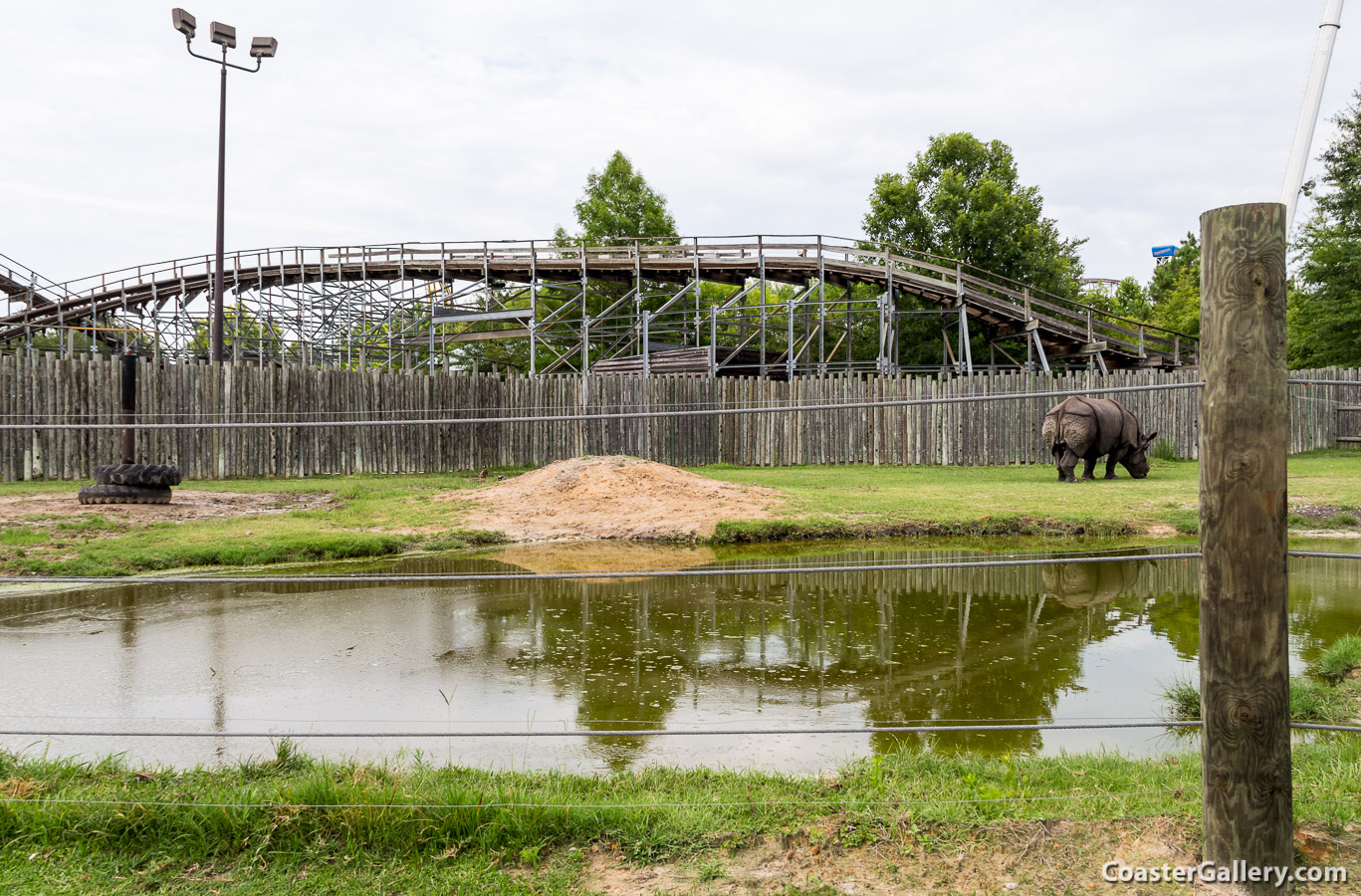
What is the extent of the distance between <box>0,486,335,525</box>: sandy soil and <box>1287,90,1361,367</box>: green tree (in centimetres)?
3073

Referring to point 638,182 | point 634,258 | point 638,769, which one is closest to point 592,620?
point 638,769

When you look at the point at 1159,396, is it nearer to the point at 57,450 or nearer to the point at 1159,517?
the point at 1159,517

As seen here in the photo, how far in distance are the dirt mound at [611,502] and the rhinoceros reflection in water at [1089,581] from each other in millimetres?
3804

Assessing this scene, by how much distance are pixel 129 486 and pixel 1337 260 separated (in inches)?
1312

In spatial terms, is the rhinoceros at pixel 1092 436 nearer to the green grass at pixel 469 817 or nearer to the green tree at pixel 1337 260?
the green grass at pixel 469 817

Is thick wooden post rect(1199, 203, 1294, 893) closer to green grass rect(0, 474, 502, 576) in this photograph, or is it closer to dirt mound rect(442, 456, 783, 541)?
dirt mound rect(442, 456, 783, 541)

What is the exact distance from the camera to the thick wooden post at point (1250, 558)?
7.89 ft

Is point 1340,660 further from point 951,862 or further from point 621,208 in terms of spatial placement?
point 621,208

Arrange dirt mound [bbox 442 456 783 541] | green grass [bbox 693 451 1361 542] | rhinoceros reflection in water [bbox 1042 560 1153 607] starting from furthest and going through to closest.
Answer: dirt mound [bbox 442 456 783 541]
green grass [bbox 693 451 1361 542]
rhinoceros reflection in water [bbox 1042 560 1153 607]

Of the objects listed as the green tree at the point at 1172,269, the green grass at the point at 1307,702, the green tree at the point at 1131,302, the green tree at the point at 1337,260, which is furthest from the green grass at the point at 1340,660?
the green tree at the point at 1172,269

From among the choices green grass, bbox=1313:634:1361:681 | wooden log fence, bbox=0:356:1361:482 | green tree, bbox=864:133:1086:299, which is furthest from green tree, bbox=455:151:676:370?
green grass, bbox=1313:634:1361:681

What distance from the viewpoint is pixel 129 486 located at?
→ 457 inches

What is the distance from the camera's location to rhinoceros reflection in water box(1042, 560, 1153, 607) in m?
7.32

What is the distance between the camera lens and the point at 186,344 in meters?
34.4
